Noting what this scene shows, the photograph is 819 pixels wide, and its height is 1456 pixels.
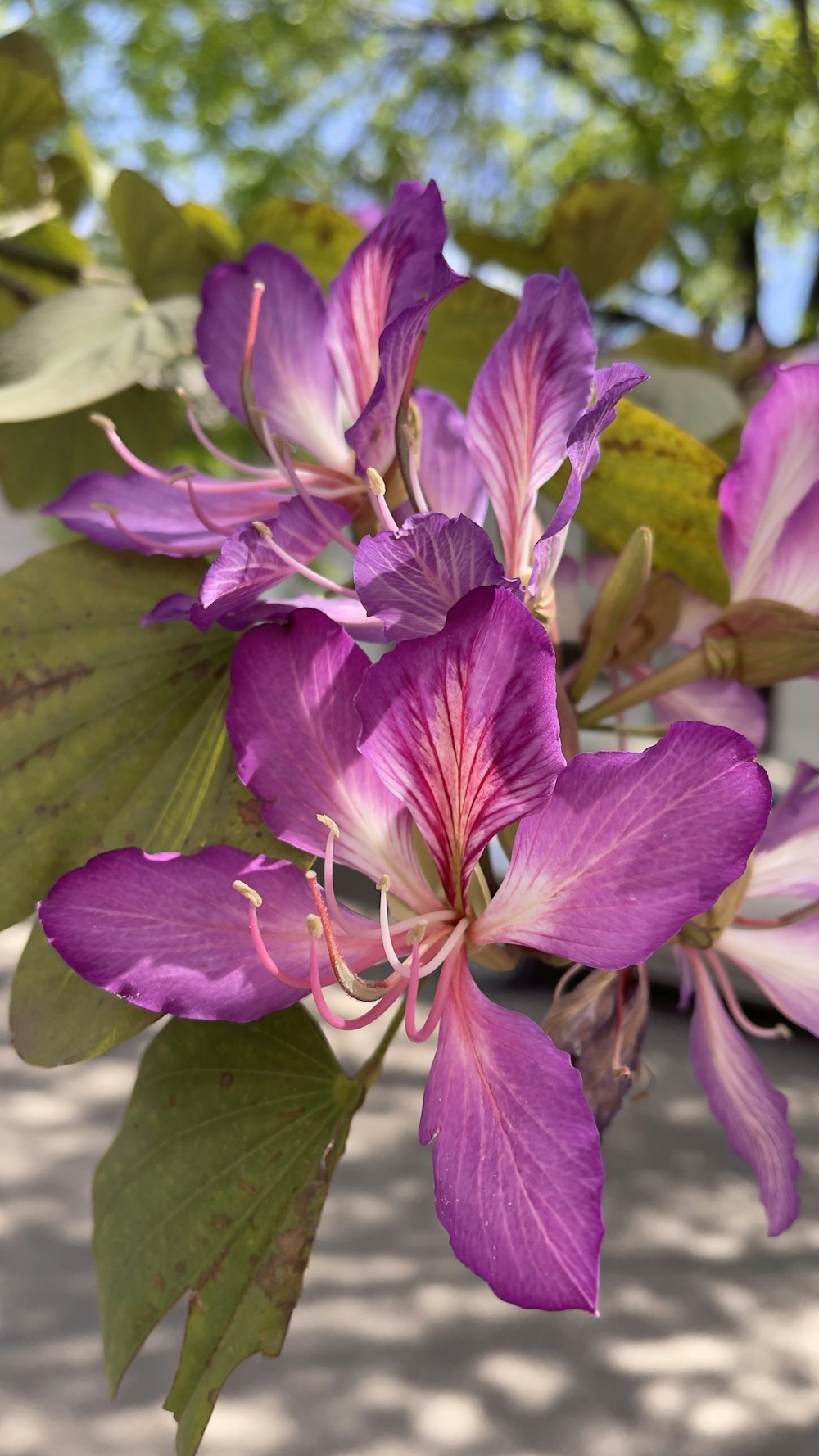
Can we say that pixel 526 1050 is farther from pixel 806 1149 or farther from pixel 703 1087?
pixel 806 1149

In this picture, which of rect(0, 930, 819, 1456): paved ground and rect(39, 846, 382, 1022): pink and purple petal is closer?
rect(39, 846, 382, 1022): pink and purple petal

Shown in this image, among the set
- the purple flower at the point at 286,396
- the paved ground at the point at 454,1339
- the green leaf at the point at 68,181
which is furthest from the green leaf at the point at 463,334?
the paved ground at the point at 454,1339

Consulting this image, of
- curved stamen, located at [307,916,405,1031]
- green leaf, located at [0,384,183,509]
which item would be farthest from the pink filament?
green leaf, located at [0,384,183,509]

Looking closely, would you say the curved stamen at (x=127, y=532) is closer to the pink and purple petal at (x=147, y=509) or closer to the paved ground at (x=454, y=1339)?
the pink and purple petal at (x=147, y=509)

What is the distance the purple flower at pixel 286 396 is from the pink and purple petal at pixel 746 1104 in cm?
11

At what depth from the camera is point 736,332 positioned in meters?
2.02

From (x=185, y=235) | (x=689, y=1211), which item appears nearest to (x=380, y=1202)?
(x=689, y=1211)

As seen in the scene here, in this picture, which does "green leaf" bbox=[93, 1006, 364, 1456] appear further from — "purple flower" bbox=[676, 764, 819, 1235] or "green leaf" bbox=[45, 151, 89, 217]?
"green leaf" bbox=[45, 151, 89, 217]

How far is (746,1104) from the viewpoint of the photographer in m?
0.21

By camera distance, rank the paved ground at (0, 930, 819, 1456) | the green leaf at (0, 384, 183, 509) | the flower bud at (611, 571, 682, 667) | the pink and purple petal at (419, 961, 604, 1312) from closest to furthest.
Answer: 1. the pink and purple petal at (419, 961, 604, 1312)
2. the flower bud at (611, 571, 682, 667)
3. the green leaf at (0, 384, 183, 509)
4. the paved ground at (0, 930, 819, 1456)

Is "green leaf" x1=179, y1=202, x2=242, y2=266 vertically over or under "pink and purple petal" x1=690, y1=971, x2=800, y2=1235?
over

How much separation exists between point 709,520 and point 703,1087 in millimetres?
106

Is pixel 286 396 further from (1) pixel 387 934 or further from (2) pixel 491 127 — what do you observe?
(2) pixel 491 127

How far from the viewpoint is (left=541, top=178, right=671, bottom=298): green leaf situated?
1.26 feet
